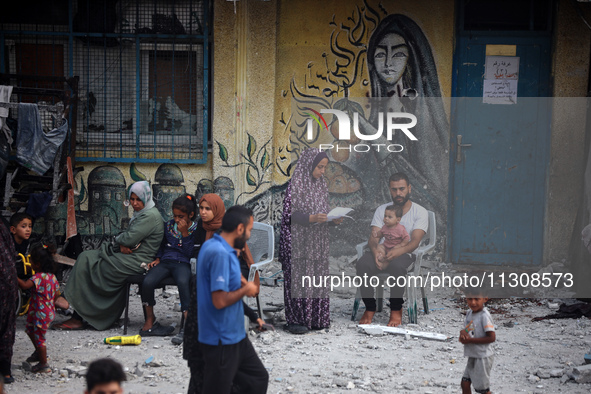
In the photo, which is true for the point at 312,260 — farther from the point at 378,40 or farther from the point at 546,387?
the point at 378,40

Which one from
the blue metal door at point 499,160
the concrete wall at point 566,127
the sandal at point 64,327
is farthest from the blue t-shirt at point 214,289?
the concrete wall at point 566,127

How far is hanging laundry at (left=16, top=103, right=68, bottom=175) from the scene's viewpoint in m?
6.72

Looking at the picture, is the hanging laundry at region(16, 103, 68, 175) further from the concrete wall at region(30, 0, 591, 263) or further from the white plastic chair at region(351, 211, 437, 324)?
the white plastic chair at region(351, 211, 437, 324)

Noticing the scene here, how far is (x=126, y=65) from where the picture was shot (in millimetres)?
7836

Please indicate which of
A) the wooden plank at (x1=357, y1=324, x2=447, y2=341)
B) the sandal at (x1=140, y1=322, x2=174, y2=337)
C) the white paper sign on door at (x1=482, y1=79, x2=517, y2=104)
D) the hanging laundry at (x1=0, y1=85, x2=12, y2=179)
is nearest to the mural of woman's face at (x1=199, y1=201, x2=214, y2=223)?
the sandal at (x1=140, y1=322, x2=174, y2=337)

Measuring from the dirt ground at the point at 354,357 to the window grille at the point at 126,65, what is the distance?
7.17ft


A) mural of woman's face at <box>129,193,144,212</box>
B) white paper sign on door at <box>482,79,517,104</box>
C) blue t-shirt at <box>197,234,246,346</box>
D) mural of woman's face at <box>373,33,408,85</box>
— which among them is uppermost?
mural of woman's face at <box>373,33,408,85</box>

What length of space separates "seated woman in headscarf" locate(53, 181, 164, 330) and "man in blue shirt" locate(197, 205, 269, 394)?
2698 millimetres

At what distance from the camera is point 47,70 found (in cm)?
778

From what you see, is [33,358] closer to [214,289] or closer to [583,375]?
[214,289]

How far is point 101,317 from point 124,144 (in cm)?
257

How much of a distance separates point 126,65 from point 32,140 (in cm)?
159

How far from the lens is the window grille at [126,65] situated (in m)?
7.71

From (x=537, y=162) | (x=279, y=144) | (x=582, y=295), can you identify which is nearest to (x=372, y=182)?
(x=279, y=144)
